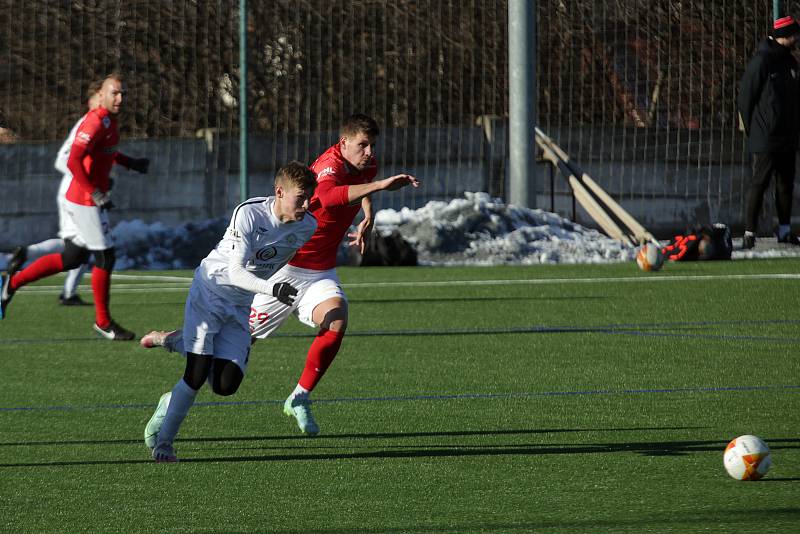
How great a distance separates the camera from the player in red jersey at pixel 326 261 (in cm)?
789

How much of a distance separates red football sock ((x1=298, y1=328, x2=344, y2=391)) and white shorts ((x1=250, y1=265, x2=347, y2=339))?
0.68 ft

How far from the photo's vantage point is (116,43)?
20.5 meters

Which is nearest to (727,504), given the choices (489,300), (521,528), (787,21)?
(521,528)

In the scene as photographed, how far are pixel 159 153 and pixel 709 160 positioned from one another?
7691mm

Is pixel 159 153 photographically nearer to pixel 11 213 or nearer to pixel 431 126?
pixel 11 213

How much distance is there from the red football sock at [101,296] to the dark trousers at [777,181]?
699 cm

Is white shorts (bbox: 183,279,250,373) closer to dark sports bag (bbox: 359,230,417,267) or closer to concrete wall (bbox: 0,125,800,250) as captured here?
dark sports bag (bbox: 359,230,417,267)

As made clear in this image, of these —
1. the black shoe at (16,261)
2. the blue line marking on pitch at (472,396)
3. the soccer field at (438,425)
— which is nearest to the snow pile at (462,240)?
the soccer field at (438,425)

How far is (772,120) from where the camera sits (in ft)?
51.3

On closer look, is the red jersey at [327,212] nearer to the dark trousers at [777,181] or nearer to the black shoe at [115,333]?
the black shoe at [115,333]

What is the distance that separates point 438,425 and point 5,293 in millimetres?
6085

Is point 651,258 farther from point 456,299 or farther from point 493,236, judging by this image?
point 456,299

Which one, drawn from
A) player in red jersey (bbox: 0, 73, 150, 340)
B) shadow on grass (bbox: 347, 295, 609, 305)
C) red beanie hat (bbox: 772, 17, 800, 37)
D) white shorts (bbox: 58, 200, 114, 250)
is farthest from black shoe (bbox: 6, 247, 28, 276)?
red beanie hat (bbox: 772, 17, 800, 37)

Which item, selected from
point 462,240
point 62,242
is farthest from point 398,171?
point 62,242
